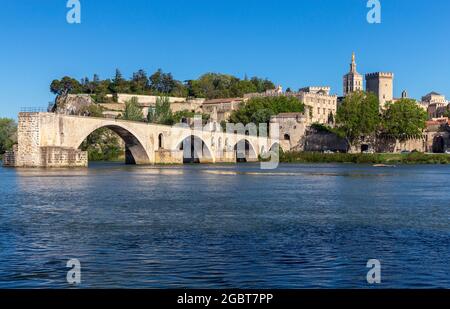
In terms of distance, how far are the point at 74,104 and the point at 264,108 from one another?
33.4 m

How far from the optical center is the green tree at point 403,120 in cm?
10838

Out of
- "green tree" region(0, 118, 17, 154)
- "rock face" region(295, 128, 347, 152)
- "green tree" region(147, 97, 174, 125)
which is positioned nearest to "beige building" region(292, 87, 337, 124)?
"rock face" region(295, 128, 347, 152)

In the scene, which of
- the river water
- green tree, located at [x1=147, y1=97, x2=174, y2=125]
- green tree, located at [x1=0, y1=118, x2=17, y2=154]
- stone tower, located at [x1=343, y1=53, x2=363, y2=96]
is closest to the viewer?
the river water

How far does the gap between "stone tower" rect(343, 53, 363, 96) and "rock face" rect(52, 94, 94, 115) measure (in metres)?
77.7

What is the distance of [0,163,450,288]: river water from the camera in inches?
470

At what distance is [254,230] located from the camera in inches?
718

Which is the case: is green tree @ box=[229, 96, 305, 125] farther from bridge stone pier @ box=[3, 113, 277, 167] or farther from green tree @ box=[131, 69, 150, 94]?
green tree @ box=[131, 69, 150, 94]

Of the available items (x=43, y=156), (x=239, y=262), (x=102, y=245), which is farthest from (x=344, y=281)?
(x=43, y=156)

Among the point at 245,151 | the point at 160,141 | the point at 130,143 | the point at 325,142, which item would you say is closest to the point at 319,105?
the point at 325,142

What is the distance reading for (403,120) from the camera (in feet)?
356

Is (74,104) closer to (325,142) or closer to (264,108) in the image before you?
(264,108)

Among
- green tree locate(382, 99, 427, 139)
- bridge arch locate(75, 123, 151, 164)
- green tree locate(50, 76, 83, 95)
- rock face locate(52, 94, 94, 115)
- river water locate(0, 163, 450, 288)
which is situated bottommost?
river water locate(0, 163, 450, 288)

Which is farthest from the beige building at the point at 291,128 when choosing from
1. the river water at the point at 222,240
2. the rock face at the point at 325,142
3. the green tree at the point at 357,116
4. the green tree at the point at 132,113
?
the river water at the point at 222,240

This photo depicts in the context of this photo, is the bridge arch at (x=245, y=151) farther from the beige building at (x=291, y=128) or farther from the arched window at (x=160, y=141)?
the arched window at (x=160, y=141)
